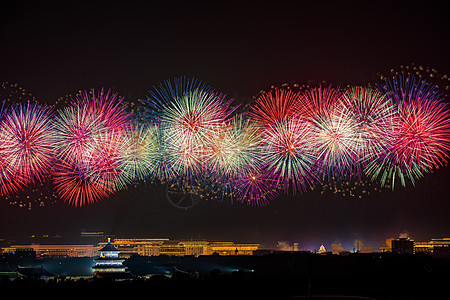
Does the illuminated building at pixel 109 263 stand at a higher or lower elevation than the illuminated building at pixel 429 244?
lower

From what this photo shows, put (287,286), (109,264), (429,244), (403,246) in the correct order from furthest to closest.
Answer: (429,244), (403,246), (109,264), (287,286)

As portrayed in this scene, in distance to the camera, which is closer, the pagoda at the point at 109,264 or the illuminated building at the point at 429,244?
the pagoda at the point at 109,264

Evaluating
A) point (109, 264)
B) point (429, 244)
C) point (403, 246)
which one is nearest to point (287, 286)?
point (109, 264)

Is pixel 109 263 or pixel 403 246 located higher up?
pixel 403 246

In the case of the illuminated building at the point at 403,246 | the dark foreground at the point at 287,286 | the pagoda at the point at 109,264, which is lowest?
the dark foreground at the point at 287,286

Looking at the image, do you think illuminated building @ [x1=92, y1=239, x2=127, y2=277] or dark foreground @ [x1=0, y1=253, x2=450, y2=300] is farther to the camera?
illuminated building @ [x1=92, y1=239, x2=127, y2=277]

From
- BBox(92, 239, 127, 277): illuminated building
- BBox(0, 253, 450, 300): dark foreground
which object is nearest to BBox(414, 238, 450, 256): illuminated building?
BBox(0, 253, 450, 300): dark foreground

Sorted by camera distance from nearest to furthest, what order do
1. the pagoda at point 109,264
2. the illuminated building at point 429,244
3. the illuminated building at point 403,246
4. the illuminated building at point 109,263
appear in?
1. the pagoda at point 109,264
2. the illuminated building at point 109,263
3. the illuminated building at point 403,246
4. the illuminated building at point 429,244

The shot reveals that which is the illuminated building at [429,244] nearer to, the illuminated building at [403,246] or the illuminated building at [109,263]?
the illuminated building at [403,246]

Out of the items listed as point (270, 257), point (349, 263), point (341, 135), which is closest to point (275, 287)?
point (341, 135)

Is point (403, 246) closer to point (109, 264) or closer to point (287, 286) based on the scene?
point (109, 264)

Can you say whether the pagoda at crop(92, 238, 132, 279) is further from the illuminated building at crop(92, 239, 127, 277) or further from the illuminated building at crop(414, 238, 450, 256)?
the illuminated building at crop(414, 238, 450, 256)

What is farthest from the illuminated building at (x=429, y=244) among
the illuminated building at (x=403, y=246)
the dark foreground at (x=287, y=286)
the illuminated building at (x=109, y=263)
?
the illuminated building at (x=109, y=263)
